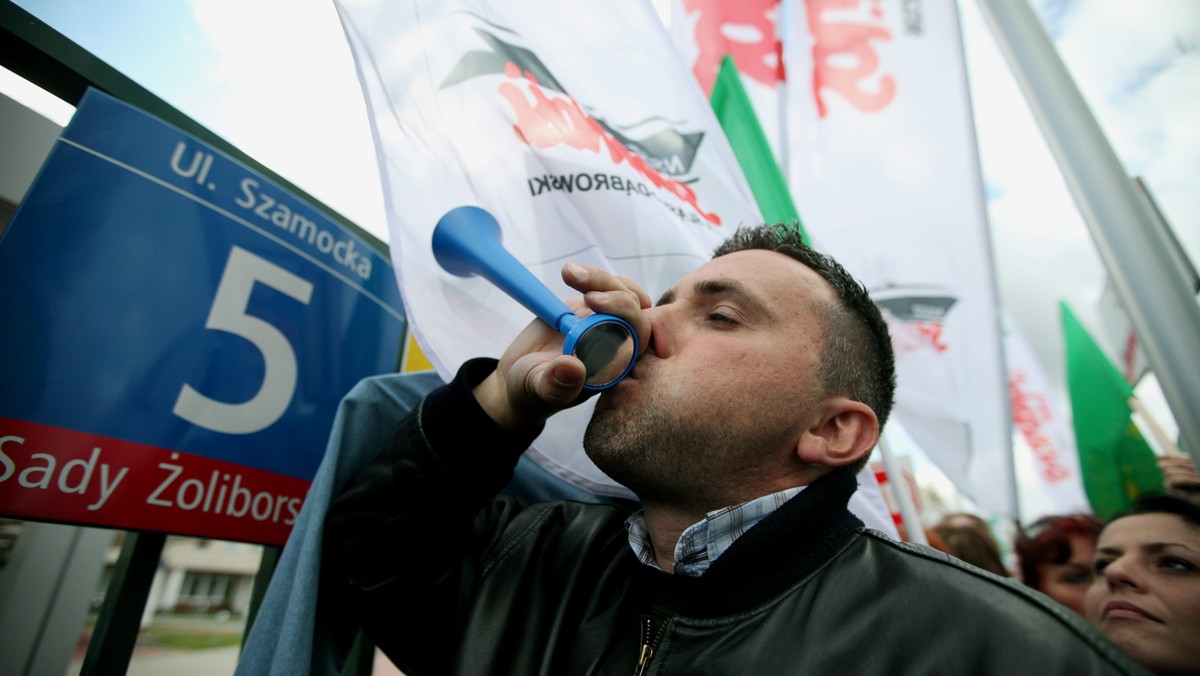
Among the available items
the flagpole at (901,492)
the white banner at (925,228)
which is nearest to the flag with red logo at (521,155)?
the flagpole at (901,492)

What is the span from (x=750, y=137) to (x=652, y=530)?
249 centimetres

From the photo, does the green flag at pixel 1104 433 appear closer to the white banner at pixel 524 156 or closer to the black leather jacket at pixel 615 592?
the white banner at pixel 524 156

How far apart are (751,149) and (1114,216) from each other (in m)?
1.55

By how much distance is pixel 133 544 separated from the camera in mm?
1437

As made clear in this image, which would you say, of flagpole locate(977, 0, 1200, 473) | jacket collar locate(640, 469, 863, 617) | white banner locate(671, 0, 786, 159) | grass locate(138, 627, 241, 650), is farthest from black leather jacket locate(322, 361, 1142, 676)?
grass locate(138, 627, 241, 650)

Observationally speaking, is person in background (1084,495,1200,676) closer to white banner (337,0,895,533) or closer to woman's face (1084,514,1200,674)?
woman's face (1084,514,1200,674)

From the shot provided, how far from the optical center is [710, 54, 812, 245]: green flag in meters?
3.15

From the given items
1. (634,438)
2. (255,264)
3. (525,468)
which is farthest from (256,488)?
(634,438)

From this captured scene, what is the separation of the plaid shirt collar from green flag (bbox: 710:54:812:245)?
1824 millimetres

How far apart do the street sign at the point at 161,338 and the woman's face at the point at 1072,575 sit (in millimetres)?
3336

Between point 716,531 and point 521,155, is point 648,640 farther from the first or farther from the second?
point 521,155

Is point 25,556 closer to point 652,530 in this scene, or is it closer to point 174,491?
point 174,491

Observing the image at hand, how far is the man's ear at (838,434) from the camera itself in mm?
1463

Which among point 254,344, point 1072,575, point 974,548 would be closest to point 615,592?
point 254,344
